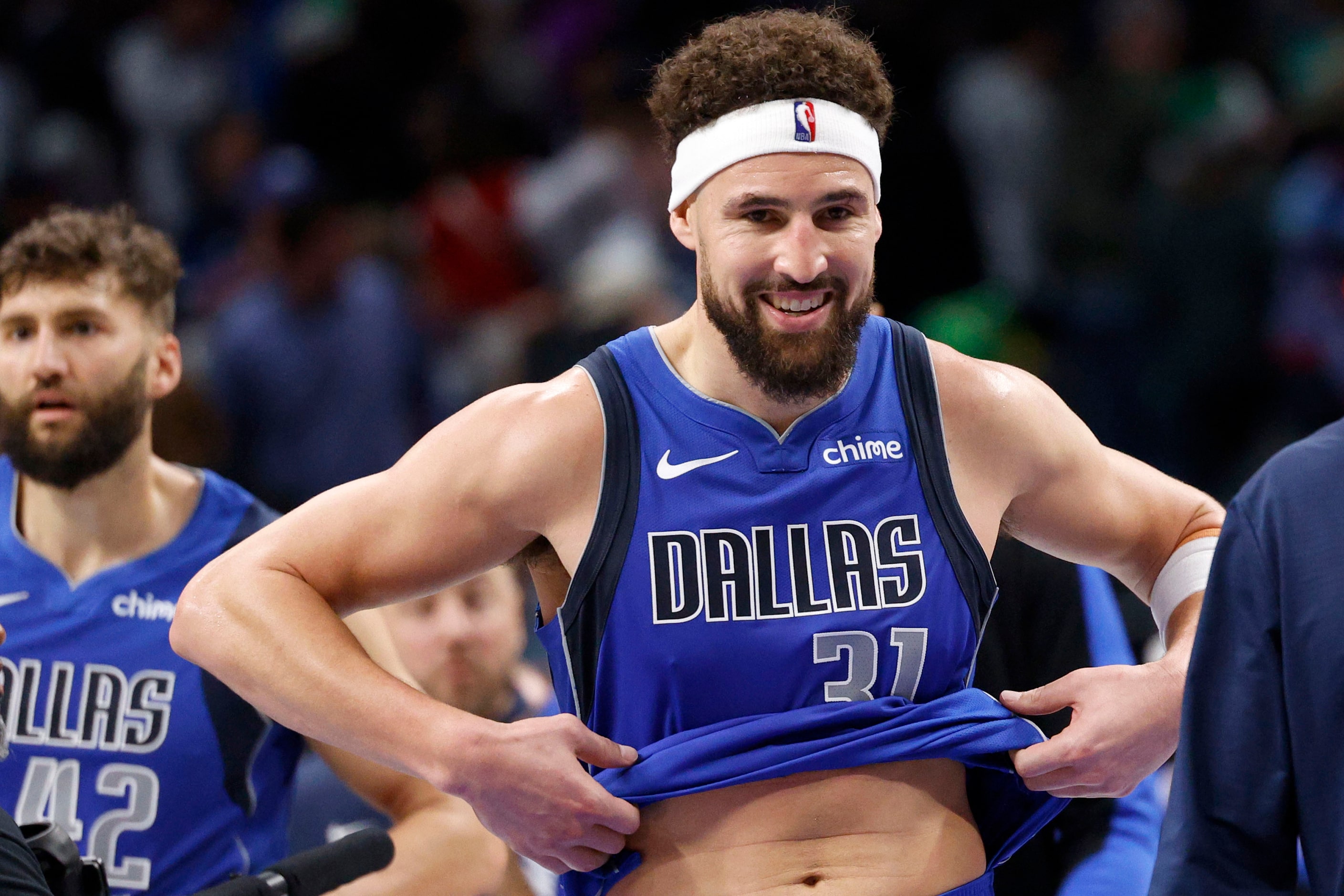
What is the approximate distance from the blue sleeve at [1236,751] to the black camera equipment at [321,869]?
1.44m

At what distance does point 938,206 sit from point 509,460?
5361 mm

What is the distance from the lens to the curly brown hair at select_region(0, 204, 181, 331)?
4039mm

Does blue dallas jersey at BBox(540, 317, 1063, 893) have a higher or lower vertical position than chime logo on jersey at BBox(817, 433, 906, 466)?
lower

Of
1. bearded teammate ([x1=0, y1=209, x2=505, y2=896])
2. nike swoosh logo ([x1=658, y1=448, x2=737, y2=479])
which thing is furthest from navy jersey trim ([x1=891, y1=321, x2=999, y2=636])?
bearded teammate ([x1=0, y1=209, x2=505, y2=896])

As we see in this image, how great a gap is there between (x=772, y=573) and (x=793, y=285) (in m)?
0.50

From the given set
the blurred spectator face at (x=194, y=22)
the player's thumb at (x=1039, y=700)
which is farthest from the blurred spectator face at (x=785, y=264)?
the blurred spectator face at (x=194, y=22)

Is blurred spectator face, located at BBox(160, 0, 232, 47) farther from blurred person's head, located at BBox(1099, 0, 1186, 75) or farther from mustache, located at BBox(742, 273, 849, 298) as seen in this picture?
mustache, located at BBox(742, 273, 849, 298)

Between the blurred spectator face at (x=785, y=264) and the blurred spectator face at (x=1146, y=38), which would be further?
the blurred spectator face at (x=1146, y=38)

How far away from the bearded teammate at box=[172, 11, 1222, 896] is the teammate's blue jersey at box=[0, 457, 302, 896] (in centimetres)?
98

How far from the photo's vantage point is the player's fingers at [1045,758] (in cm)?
284

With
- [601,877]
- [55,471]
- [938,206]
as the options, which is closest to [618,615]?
[601,877]

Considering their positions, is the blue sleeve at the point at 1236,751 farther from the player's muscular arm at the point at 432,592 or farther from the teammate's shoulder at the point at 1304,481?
the player's muscular arm at the point at 432,592

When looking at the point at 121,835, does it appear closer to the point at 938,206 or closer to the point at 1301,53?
the point at 938,206

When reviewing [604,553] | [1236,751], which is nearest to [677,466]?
[604,553]
